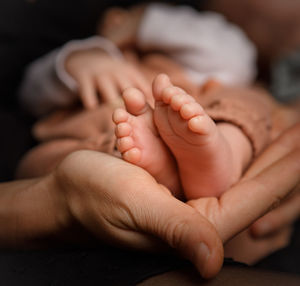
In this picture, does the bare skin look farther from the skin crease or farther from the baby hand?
the baby hand

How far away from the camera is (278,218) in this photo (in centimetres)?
58

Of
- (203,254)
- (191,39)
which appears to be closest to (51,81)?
(191,39)

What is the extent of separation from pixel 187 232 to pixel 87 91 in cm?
42

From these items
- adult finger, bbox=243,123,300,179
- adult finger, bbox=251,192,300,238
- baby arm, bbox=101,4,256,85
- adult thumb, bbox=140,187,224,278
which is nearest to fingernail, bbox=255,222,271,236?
adult finger, bbox=251,192,300,238

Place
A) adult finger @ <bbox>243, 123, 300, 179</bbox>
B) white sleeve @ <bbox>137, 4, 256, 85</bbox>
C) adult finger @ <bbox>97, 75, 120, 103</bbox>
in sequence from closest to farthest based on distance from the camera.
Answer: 1. adult finger @ <bbox>243, 123, 300, 179</bbox>
2. adult finger @ <bbox>97, 75, 120, 103</bbox>
3. white sleeve @ <bbox>137, 4, 256, 85</bbox>

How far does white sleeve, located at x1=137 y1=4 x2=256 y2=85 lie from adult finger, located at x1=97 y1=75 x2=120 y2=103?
0.20m

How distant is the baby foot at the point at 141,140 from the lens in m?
0.38

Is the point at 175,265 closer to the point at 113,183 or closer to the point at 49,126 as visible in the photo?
the point at 113,183

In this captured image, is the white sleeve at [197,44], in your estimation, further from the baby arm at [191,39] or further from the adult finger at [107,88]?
the adult finger at [107,88]

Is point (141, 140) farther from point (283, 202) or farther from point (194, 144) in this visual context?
point (283, 202)

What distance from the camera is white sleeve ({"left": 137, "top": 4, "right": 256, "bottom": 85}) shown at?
803 mm

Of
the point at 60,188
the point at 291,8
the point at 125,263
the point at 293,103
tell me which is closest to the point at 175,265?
the point at 125,263

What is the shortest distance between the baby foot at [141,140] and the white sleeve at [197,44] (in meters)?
0.39

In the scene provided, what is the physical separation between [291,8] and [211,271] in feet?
2.54
